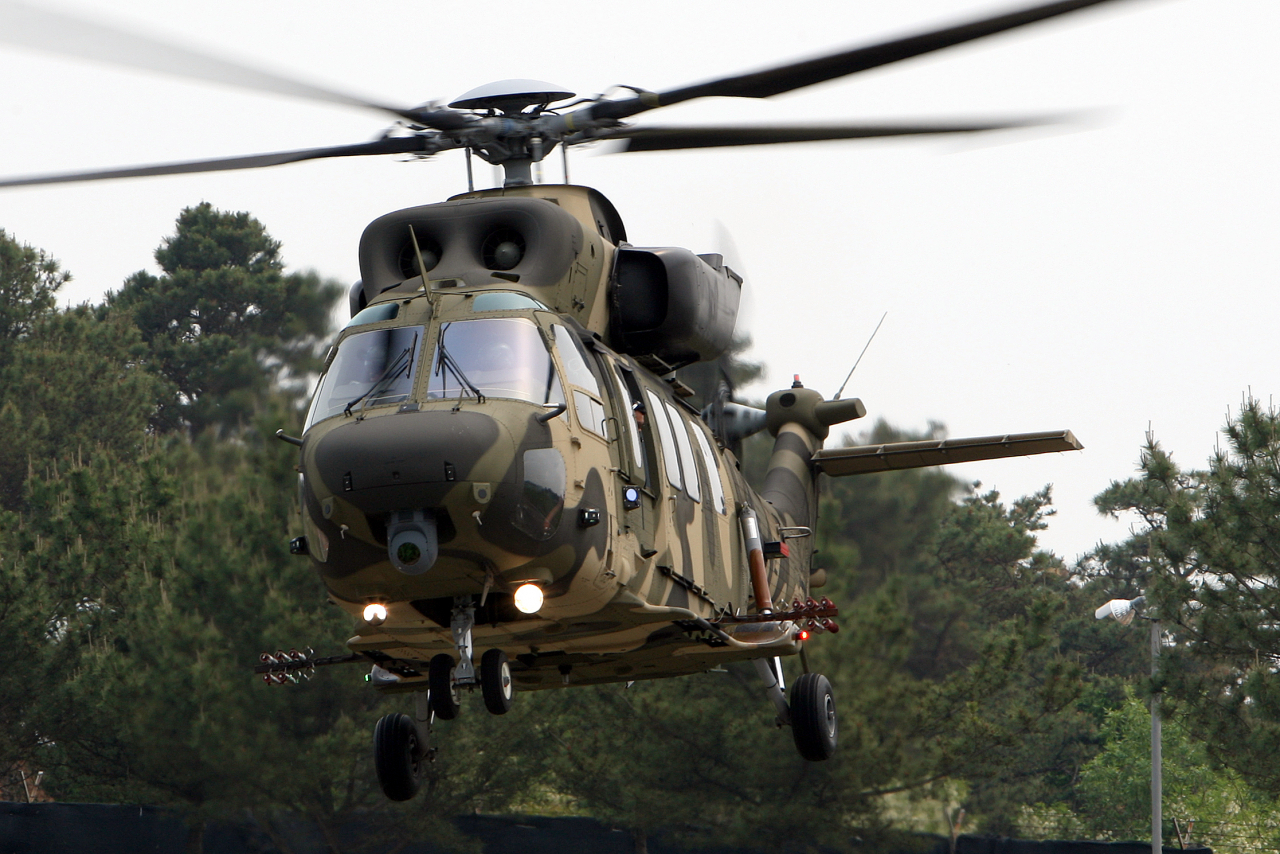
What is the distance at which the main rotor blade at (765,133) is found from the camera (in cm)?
889

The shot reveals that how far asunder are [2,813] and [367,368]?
18.7 meters

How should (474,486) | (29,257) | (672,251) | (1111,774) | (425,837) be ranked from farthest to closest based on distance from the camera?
(29,257)
(1111,774)
(425,837)
(672,251)
(474,486)

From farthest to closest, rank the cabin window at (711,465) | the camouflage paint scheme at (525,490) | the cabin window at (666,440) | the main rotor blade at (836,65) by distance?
1. the cabin window at (711,465)
2. the cabin window at (666,440)
3. the camouflage paint scheme at (525,490)
4. the main rotor blade at (836,65)

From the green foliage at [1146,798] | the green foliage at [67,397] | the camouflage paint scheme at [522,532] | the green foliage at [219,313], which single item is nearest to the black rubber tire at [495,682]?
the camouflage paint scheme at [522,532]

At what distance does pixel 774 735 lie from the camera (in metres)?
22.4

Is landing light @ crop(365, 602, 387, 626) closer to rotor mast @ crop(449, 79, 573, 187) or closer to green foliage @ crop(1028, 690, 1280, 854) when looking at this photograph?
rotor mast @ crop(449, 79, 573, 187)

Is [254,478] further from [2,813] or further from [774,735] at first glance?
[774,735]

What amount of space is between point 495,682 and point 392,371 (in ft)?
5.95

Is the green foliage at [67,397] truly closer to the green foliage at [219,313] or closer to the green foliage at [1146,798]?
the green foliage at [219,313]

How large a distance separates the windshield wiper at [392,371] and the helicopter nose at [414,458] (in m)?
0.43

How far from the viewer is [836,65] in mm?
8195

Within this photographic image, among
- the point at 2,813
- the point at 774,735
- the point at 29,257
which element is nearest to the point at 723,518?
the point at 774,735

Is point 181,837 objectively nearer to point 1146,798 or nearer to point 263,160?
point 263,160

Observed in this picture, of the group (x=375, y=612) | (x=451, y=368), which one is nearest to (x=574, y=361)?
(x=451, y=368)
